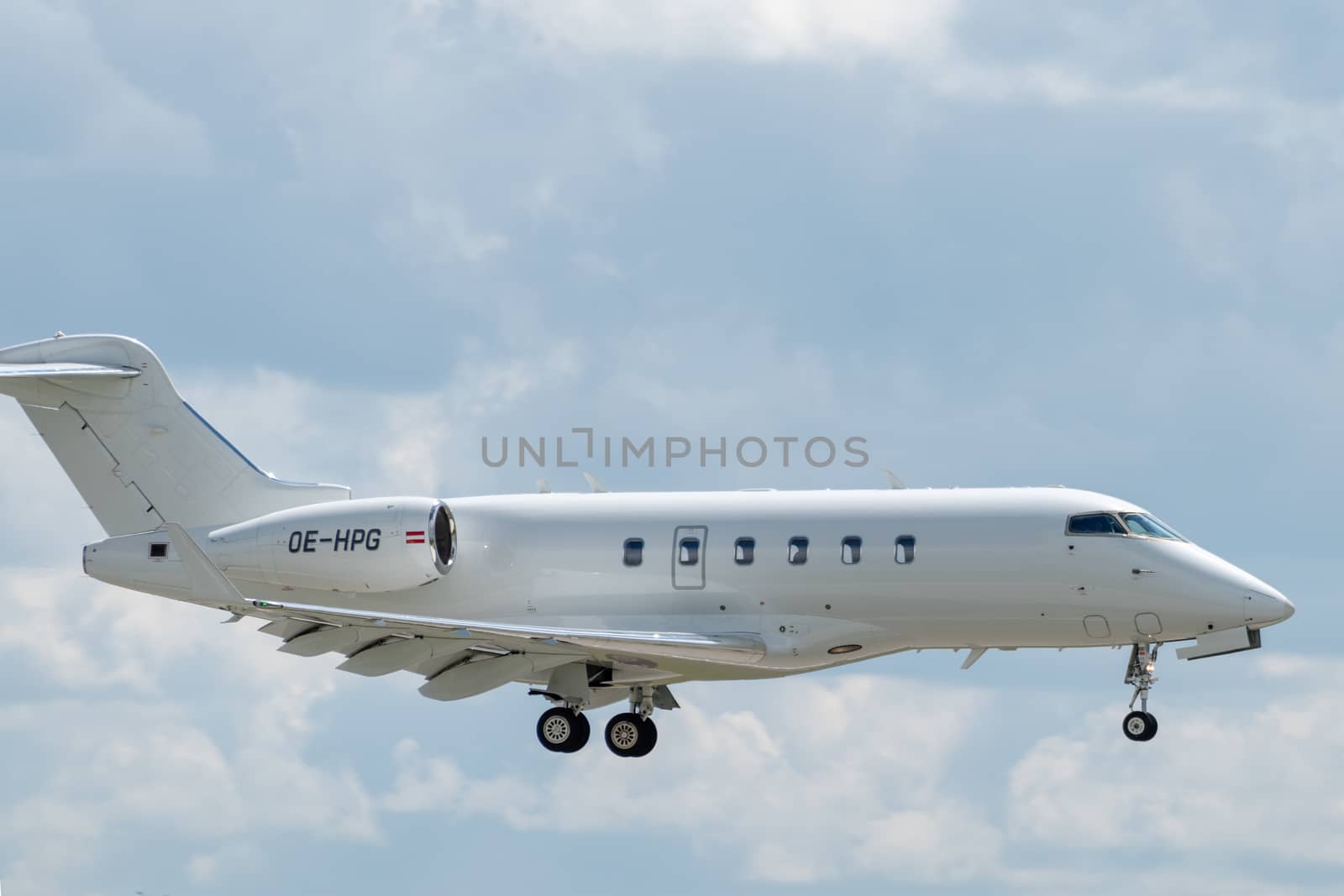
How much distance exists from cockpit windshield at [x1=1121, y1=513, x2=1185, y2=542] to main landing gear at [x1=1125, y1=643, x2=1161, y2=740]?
1696 mm

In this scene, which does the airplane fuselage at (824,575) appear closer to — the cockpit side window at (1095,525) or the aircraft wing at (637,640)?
the cockpit side window at (1095,525)

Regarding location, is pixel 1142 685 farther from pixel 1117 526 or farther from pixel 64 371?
pixel 64 371

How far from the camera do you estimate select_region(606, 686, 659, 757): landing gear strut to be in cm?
3095

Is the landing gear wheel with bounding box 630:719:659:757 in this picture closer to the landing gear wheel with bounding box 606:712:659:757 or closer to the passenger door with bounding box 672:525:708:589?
the landing gear wheel with bounding box 606:712:659:757

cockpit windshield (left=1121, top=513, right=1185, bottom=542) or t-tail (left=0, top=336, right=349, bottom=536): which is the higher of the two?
t-tail (left=0, top=336, right=349, bottom=536)

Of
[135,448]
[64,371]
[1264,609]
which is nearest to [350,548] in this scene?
[135,448]

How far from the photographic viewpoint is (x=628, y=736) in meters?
31.0

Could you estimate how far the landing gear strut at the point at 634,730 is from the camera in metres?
31.0

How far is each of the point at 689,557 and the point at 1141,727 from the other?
754 cm

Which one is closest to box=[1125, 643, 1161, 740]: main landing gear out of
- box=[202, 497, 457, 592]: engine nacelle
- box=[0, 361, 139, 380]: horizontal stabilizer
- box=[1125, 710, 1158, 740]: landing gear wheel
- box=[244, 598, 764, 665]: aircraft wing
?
box=[1125, 710, 1158, 740]: landing gear wheel

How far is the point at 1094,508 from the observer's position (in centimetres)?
2831

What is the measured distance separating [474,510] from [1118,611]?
10957mm

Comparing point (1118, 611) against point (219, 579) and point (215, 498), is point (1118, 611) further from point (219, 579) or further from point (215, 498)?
point (215, 498)

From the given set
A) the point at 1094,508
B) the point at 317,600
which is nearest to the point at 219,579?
the point at 317,600
